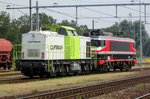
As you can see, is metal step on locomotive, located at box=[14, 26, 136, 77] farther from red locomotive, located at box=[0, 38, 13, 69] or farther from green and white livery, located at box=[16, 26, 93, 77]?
red locomotive, located at box=[0, 38, 13, 69]

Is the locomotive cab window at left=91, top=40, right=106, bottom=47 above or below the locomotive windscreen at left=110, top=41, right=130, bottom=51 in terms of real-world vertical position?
above

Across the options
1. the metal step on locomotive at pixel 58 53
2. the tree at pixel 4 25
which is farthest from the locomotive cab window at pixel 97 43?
the tree at pixel 4 25

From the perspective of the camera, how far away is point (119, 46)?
1591 inches

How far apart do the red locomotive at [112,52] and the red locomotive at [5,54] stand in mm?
8405

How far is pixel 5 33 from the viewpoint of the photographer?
6103 cm

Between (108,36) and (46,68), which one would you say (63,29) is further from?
(108,36)

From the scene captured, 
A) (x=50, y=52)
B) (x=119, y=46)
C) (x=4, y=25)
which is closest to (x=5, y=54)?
(x=119, y=46)

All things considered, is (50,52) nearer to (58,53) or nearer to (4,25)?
(58,53)

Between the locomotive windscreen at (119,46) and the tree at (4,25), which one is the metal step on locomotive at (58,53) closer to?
the locomotive windscreen at (119,46)

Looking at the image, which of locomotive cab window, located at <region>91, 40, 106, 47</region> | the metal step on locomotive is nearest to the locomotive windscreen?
locomotive cab window, located at <region>91, 40, 106, 47</region>

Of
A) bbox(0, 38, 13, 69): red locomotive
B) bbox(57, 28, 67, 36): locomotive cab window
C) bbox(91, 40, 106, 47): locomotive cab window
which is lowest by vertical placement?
bbox(0, 38, 13, 69): red locomotive

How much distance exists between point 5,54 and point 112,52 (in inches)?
403

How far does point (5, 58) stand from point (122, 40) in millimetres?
11845

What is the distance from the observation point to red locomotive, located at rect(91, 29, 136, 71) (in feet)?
120
